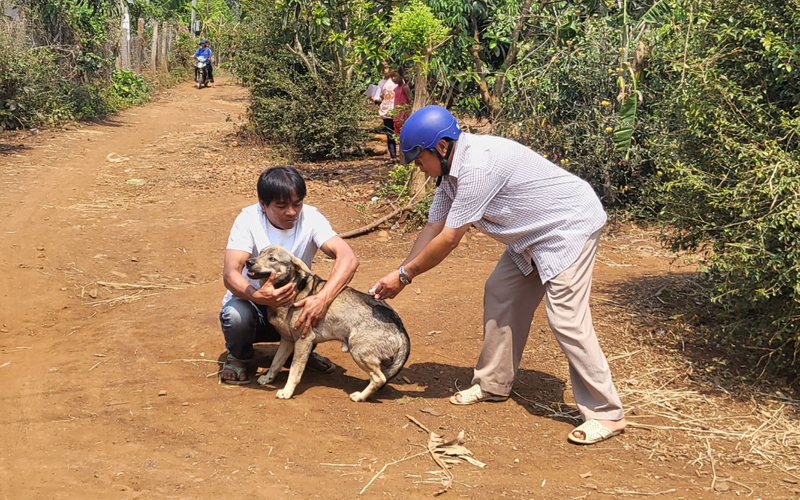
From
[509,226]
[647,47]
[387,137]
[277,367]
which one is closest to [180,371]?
[277,367]

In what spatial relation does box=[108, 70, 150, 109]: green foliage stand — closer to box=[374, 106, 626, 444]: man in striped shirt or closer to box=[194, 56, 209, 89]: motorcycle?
box=[194, 56, 209, 89]: motorcycle

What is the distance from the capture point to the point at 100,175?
1248cm

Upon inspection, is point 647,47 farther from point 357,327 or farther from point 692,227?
point 357,327

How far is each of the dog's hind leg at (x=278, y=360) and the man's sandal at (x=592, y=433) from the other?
1.94 metres

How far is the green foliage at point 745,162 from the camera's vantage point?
5.04 metres

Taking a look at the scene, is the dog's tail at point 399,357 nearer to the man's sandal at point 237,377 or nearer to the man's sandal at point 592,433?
the man's sandal at point 237,377

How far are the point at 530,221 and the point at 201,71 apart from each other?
86.1 feet

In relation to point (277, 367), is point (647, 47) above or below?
above

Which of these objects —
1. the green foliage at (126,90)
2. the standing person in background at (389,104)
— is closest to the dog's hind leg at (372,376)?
the standing person in background at (389,104)

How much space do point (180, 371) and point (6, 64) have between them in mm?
12469

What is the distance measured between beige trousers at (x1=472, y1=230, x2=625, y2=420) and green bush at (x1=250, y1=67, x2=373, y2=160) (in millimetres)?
9204

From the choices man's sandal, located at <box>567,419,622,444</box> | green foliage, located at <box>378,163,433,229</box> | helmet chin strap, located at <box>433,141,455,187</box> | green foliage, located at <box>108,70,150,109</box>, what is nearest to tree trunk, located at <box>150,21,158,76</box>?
green foliage, located at <box>108,70,150,109</box>

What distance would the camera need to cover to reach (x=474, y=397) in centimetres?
509

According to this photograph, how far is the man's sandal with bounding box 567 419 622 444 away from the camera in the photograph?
4.54m
